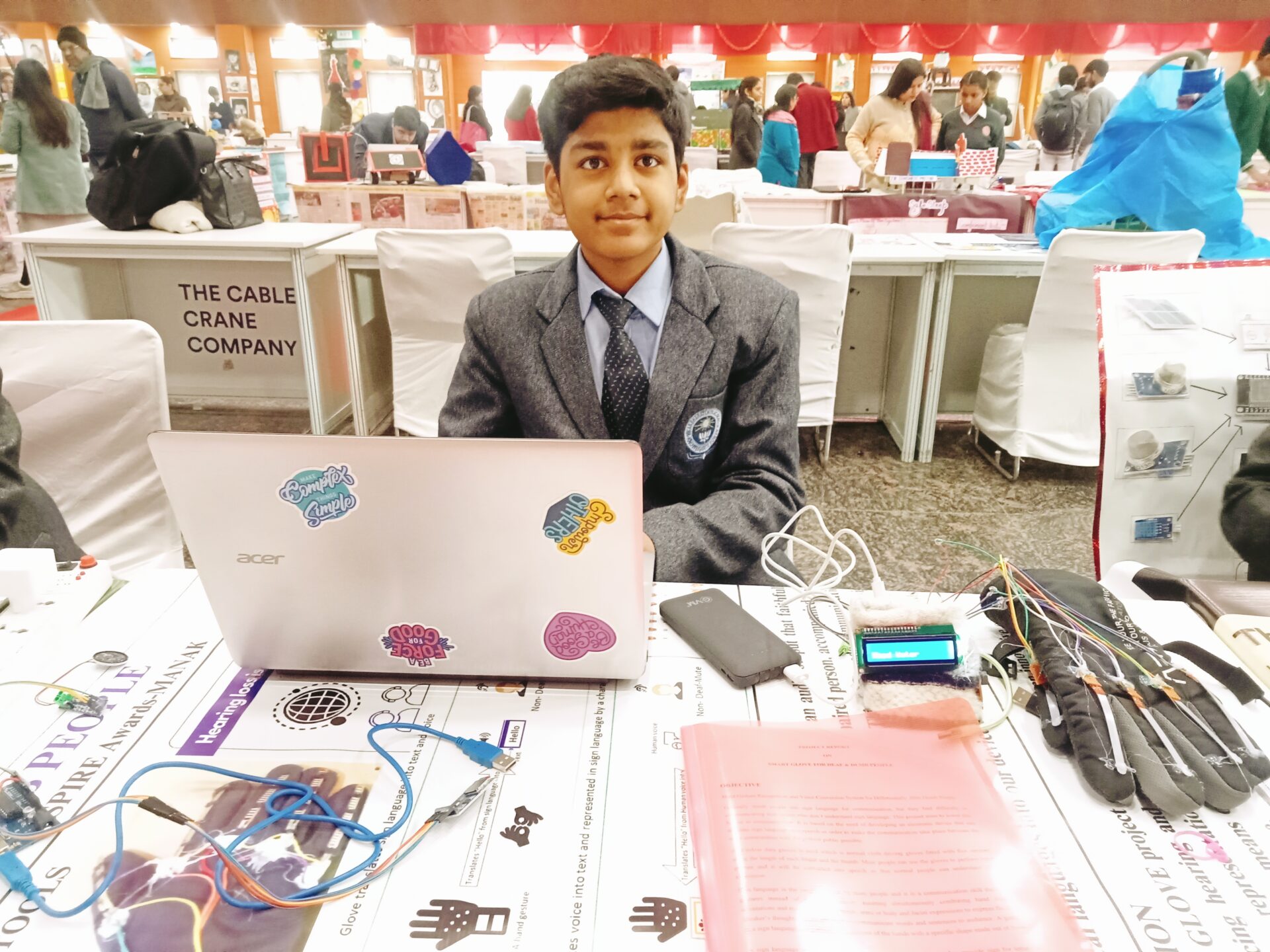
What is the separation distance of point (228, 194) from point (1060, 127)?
566 centimetres

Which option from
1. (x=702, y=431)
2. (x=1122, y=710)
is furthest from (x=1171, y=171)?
(x=1122, y=710)

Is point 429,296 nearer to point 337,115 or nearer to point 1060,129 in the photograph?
point 1060,129

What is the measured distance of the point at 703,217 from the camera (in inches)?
122

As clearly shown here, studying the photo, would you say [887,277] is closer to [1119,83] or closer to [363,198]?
[363,198]

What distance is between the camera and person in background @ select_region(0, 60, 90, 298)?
4055mm

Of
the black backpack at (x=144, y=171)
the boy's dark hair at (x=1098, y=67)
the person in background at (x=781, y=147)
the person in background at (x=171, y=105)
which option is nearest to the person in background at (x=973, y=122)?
the person in background at (x=781, y=147)

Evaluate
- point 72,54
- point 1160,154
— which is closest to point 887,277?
point 1160,154

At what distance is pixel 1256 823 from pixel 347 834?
655 millimetres

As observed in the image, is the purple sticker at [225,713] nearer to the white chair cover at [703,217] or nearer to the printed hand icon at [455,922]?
the printed hand icon at [455,922]

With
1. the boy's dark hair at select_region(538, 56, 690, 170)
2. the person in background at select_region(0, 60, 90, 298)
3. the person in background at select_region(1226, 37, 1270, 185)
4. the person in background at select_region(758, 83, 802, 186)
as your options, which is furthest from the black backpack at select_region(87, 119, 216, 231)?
the person in background at select_region(1226, 37, 1270, 185)

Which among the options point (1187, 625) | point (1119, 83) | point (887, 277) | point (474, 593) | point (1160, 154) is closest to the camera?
point (474, 593)

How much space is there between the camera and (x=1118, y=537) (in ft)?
4.22

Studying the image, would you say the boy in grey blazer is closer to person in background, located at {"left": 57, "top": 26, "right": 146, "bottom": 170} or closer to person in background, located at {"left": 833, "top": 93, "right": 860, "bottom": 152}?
person in background, located at {"left": 57, "top": 26, "right": 146, "bottom": 170}

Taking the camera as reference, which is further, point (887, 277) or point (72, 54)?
point (72, 54)
